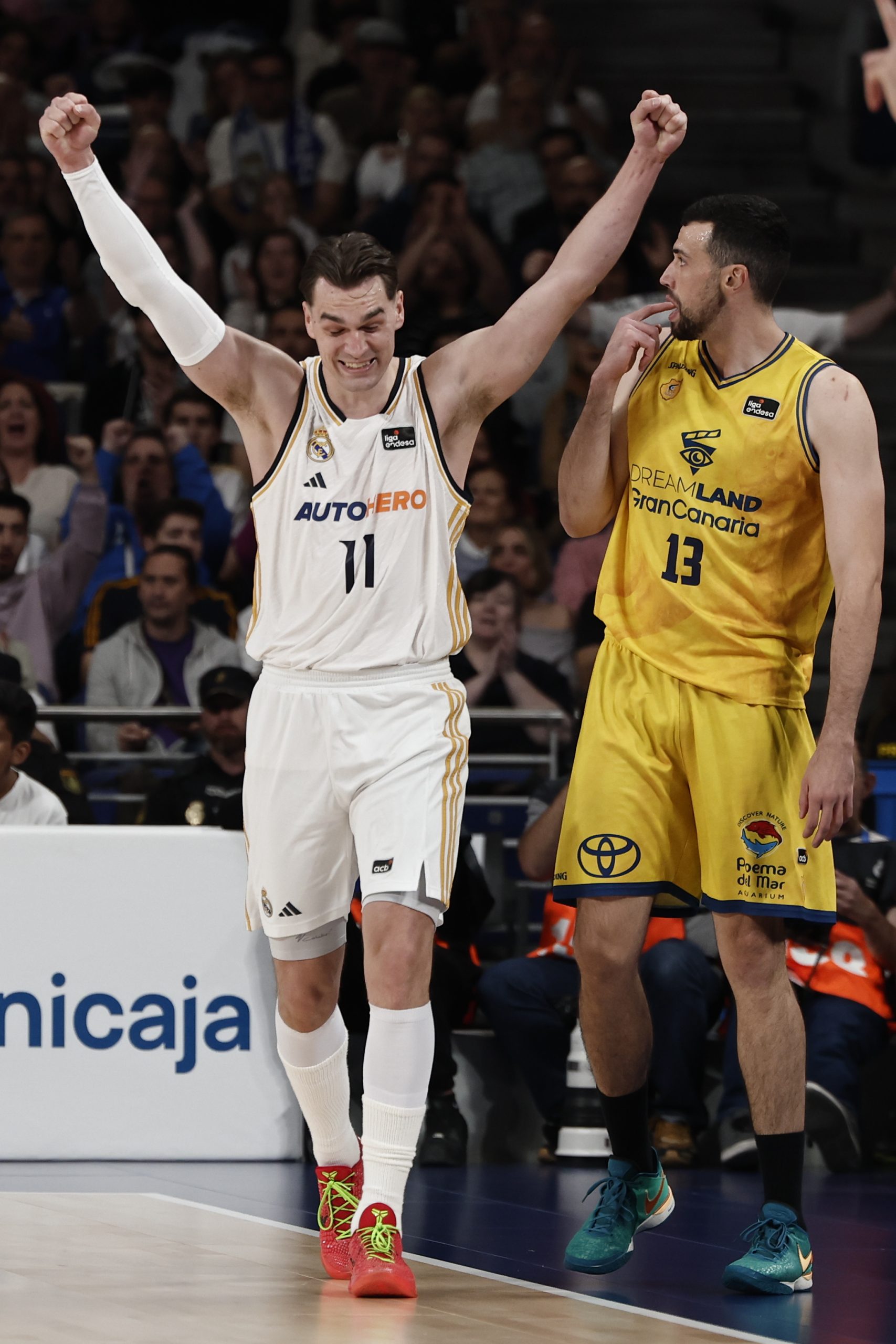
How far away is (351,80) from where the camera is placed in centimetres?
1305

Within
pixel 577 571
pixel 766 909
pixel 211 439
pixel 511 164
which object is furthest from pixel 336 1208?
pixel 511 164

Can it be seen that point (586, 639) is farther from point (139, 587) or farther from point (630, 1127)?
point (630, 1127)

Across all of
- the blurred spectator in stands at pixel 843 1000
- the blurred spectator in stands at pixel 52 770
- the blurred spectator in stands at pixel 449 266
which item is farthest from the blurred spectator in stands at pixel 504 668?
the blurred spectator in stands at pixel 449 266

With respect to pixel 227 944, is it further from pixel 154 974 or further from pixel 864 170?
pixel 864 170

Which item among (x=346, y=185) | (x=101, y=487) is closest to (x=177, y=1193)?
(x=101, y=487)

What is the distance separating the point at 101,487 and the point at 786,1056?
20.8ft

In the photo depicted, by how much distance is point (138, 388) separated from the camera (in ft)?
35.7

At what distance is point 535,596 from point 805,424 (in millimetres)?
5127

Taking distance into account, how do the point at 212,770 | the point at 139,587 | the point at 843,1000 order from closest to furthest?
the point at 843,1000 → the point at 212,770 → the point at 139,587

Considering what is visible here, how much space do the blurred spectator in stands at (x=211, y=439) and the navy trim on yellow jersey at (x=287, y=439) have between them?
543 cm

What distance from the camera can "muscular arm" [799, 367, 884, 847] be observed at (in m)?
4.30

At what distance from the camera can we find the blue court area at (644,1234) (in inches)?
167

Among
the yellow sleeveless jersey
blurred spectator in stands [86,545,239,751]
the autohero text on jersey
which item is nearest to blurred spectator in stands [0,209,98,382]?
blurred spectator in stands [86,545,239,751]

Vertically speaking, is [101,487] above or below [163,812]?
above
